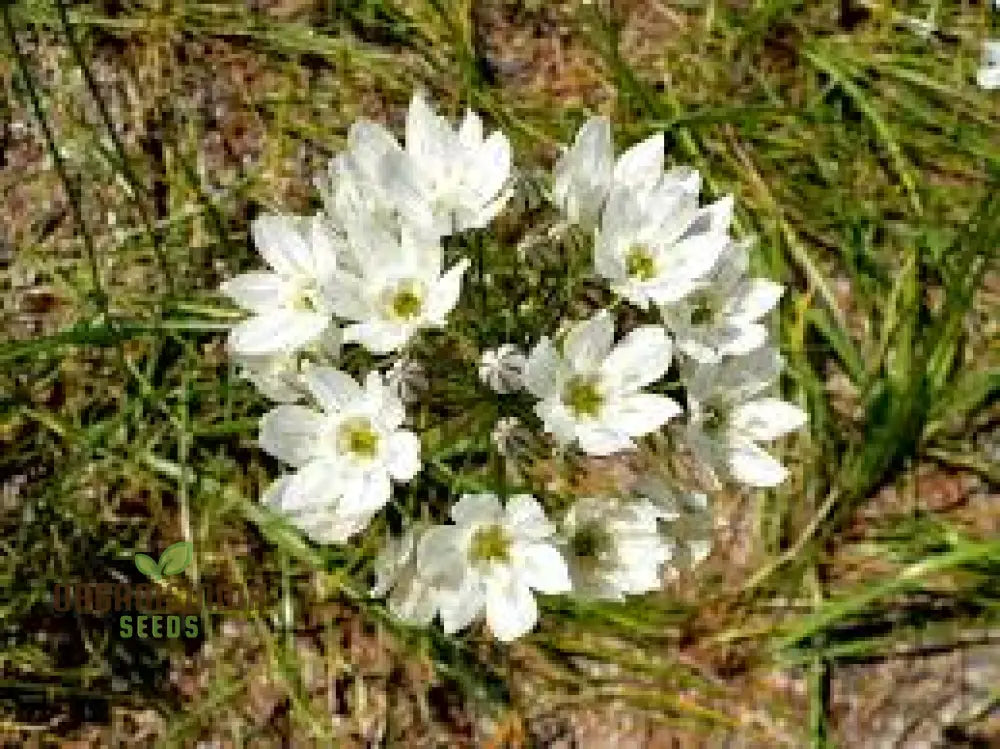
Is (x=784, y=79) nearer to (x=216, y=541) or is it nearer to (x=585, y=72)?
(x=585, y=72)

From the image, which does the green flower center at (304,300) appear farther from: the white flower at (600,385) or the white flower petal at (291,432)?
the white flower at (600,385)

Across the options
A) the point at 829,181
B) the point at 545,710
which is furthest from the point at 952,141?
the point at 545,710

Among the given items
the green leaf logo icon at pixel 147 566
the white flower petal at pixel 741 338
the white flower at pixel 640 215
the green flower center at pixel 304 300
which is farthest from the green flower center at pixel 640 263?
the green leaf logo icon at pixel 147 566

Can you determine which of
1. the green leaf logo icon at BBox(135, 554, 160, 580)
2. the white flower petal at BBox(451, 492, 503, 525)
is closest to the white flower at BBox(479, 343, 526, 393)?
the white flower petal at BBox(451, 492, 503, 525)

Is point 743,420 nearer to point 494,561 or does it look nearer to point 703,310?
point 703,310

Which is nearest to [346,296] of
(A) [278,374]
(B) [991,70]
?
(A) [278,374]

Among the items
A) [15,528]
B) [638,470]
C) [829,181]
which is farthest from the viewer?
[829,181]
